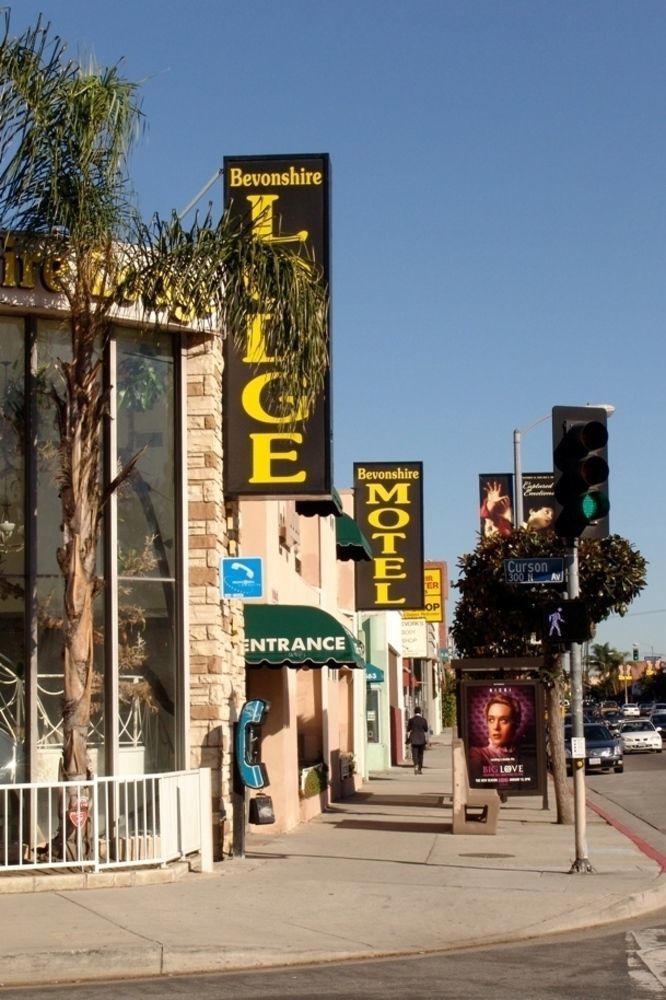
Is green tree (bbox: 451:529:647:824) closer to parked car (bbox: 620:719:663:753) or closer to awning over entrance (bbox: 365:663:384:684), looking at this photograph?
awning over entrance (bbox: 365:663:384:684)

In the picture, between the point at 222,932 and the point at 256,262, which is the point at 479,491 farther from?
the point at 222,932

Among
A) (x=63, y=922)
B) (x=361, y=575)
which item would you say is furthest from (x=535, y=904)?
(x=361, y=575)

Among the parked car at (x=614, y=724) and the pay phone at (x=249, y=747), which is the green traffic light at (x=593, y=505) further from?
the parked car at (x=614, y=724)

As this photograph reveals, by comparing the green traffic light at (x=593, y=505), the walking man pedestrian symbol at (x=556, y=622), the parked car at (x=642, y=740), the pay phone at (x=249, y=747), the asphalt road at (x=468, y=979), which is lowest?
the parked car at (x=642, y=740)

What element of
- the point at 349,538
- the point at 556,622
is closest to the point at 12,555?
the point at 556,622

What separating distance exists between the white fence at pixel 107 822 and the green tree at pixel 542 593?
891 cm

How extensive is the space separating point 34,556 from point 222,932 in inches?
214

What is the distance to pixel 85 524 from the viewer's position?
1445 cm

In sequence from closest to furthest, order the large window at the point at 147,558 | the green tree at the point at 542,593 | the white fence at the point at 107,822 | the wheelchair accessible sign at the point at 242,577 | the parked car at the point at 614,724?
1. the white fence at the point at 107,822
2. the large window at the point at 147,558
3. the wheelchair accessible sign at the point at 242,577
4. the green tree at the point at 542,593
5. the parked car at the point at 614,724

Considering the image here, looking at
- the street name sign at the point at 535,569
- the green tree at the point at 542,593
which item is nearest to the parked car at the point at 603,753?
the green tree at the point at 542,593

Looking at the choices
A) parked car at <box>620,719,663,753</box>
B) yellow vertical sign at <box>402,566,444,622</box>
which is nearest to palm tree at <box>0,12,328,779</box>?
yellow vertical sign at <box>402,566,444,622</box>

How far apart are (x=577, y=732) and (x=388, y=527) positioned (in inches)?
773

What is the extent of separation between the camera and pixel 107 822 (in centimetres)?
A: 1414

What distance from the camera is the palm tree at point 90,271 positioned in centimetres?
1438
